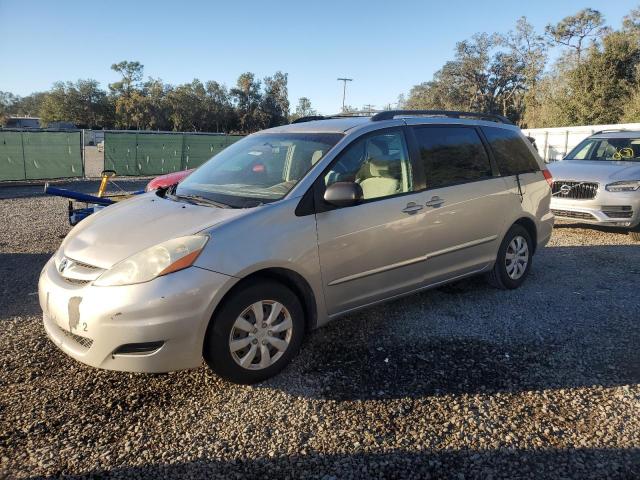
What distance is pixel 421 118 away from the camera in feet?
14.6

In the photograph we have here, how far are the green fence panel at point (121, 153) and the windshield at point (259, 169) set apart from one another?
14.4 meters

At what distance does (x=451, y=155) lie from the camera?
4.49 meters

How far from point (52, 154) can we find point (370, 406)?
16.2 metres

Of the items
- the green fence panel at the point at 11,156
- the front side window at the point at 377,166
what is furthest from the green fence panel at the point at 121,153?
the front side window at the point at 377,166

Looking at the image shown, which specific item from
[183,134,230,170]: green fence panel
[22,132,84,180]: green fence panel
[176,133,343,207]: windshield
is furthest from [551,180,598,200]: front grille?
[22,132,84,180]: green fence panel

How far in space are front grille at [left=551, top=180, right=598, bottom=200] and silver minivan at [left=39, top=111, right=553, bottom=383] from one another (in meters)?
3.72

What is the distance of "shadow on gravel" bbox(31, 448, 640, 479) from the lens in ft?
7.97

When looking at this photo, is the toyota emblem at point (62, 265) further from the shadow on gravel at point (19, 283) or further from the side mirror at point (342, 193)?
the side mirror at point (342, 193)

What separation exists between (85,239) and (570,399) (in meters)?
3.40

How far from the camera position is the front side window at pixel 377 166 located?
374 centimetres

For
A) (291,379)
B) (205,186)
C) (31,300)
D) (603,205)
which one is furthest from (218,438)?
(603,205)

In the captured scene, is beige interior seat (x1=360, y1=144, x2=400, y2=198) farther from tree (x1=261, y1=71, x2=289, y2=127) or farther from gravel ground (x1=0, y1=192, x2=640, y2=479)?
tree (x1=261, y1=71, x2=289, y2=127)

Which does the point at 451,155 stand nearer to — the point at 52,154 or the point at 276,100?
the point at 52,154

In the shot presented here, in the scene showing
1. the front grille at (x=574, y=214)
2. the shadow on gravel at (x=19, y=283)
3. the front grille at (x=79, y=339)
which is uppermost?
the front grille at (x=574, y=214)
